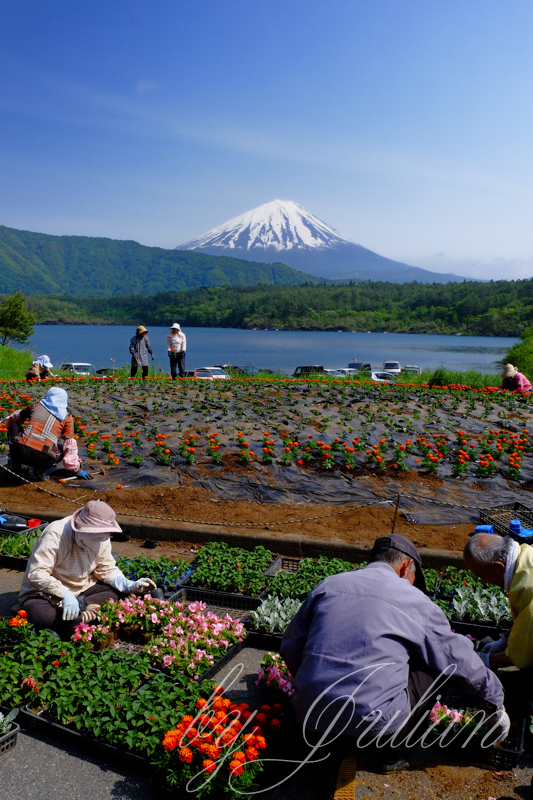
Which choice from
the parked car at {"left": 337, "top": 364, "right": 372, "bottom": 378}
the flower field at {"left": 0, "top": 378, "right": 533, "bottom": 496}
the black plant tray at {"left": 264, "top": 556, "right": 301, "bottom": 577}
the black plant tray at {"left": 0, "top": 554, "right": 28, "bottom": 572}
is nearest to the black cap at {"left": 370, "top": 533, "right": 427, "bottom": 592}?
the black plant tray at {"left": 264, "top": 556, "right": 301, "bottom": 577}

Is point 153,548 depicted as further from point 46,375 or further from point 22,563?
point 46,375

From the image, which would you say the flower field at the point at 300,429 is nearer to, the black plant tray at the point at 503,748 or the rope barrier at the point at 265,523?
the rope barrier at the point at 265,523

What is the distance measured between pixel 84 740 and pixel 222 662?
1177 mm

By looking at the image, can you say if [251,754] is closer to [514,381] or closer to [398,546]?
[398,546]

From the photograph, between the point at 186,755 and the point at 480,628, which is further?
the point at 480,628

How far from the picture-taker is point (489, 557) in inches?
144

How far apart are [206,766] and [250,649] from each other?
175 centimetres

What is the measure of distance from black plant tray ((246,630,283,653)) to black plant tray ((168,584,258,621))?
52 cm

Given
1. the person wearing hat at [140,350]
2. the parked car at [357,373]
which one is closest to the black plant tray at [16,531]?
the person wearing hat at [140,350]

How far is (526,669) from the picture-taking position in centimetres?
367

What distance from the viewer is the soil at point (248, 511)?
7125mm

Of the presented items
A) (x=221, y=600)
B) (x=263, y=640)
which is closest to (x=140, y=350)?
(x=221, y=600)

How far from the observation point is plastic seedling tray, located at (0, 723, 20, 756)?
345cm

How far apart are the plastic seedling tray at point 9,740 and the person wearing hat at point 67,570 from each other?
3.64ft
